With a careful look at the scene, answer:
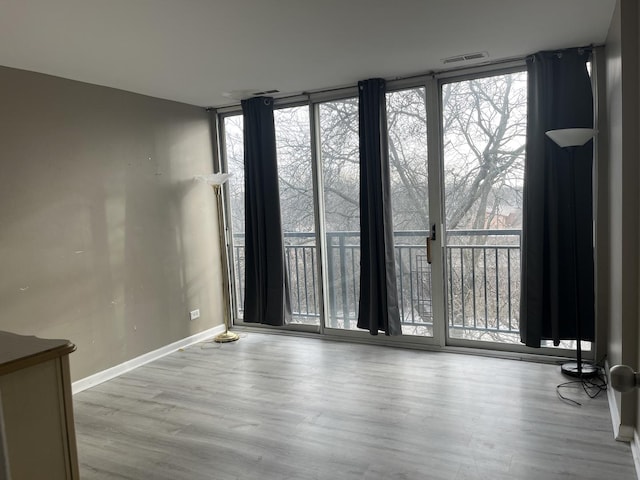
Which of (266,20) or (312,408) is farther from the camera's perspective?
(312,408)

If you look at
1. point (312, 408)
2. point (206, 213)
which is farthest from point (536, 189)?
point (206, 213)

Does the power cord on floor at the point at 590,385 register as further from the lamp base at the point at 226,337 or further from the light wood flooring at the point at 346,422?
the lamp base at the point at 226,337

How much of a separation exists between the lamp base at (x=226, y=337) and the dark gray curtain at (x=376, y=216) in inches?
56.3

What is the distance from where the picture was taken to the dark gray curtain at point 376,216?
4336 mm

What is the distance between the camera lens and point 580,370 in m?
3.57

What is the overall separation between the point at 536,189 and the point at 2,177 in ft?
12.7

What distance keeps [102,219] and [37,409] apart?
2.78 m

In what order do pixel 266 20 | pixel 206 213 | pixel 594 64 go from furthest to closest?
pixel 206 213 → pixel 594 64 → pixel 266 20

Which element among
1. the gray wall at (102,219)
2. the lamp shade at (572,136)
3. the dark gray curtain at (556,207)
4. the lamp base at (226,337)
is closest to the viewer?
the lamp shade at (572,136)

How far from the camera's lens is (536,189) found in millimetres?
3760

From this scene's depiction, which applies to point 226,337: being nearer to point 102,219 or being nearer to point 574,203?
point 102,219

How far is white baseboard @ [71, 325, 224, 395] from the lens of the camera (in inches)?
153

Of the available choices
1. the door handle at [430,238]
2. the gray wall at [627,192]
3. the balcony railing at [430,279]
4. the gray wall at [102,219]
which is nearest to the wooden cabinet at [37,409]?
the gray wall at [102,219]

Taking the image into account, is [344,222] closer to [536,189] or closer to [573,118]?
[536,189]
